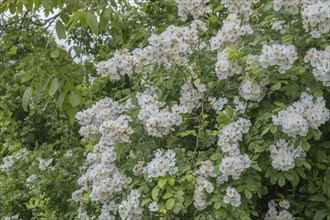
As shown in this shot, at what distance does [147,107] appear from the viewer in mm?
2158

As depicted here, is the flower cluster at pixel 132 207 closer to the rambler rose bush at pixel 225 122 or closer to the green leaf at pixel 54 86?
the rambler rose bush at pixel 225 122

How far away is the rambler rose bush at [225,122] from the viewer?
6.29 feet

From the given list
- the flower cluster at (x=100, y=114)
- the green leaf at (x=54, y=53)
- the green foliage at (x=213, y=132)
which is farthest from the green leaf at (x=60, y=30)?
the flower cluster at (x=100, y=114)

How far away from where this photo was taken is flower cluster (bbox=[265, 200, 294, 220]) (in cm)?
209

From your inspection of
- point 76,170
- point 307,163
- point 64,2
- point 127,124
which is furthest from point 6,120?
point 307,163

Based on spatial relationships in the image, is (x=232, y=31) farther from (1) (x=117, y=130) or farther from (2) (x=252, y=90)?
(1) (x=117, y=130)

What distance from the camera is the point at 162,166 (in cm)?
201

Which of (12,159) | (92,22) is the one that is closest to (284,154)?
(92,22)

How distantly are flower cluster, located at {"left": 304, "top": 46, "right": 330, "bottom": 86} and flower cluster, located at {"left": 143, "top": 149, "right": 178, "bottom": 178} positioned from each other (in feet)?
2.14

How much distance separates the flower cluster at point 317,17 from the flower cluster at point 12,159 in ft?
7.81

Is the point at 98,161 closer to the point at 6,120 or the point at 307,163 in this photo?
the point at 307,163

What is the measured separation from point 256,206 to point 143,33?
5.39ft

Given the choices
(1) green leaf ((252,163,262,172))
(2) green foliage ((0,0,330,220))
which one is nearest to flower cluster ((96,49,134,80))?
(2) green foliage ((0,0,330,220))

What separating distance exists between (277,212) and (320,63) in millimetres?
667
